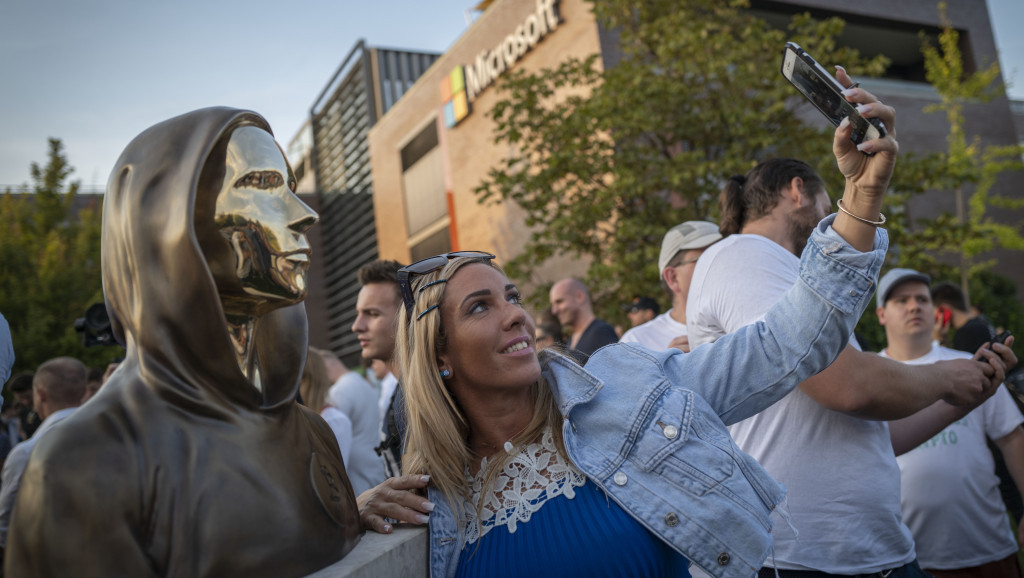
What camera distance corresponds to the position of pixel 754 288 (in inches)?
97.6

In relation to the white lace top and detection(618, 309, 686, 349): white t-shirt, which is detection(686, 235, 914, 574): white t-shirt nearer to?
the white lace top

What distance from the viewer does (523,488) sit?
6.60 ft

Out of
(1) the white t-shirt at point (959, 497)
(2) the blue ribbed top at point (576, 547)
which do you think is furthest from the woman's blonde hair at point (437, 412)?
(1) the white t-shirt at point (959, 497)

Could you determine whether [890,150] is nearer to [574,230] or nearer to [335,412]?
[335,412]

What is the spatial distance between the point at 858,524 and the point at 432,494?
4.50 feet

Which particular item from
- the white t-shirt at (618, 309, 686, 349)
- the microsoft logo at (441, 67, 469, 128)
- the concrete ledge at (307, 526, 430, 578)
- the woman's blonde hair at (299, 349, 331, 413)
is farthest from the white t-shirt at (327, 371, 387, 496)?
the microsoft logo at (441, 67, 469, 128)

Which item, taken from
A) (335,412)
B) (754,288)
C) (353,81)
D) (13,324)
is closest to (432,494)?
(754,288)

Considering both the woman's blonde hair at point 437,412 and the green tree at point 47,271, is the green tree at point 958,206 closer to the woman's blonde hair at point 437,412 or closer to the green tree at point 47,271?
the woman's blonde hair at point 437,412

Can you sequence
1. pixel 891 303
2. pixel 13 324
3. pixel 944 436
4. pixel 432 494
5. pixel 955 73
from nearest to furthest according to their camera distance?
pixel 432 494 → pixel 944 436 → pixel 891 303 → pixel 13 324 → pixel 955 73

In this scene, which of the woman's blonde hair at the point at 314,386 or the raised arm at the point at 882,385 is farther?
the woman's blonde hair at the point at 314,386

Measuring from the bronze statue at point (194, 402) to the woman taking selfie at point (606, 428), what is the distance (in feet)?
1.50

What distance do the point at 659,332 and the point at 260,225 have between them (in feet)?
11.0

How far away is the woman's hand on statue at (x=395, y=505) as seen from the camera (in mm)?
1842

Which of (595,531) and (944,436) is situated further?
(944,436)
